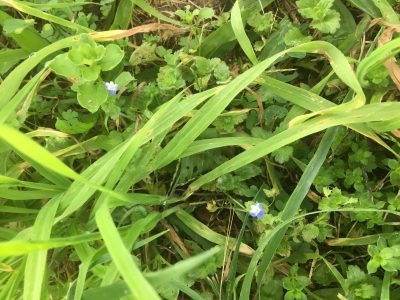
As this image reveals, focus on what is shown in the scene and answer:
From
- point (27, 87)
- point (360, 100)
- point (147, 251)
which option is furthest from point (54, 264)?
point (360, 100)

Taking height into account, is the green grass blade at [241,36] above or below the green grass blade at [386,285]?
above

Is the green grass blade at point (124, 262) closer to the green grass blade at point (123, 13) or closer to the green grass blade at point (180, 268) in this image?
the green grass blade at point (180, 268)

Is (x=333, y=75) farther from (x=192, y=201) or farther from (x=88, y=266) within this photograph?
(x=88, y=266)

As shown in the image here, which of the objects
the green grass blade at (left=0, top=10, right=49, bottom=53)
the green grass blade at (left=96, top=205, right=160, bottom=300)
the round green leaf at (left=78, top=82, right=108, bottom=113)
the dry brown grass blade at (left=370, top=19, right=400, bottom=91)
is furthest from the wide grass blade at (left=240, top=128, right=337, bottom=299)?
the green grass blade at (left=0, top=10, right=49, bottom=53)

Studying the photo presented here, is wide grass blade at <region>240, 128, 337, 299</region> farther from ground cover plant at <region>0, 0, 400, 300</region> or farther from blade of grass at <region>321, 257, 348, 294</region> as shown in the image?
blade of grass at <region>321, 257, 348, 294</region>

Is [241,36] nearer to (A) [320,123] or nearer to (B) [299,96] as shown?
(B) [299,96]

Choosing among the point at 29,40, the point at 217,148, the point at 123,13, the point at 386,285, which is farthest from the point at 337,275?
the point at 29,40

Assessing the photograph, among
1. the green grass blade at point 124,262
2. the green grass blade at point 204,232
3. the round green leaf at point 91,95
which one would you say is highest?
the round green leaf at point 91,95

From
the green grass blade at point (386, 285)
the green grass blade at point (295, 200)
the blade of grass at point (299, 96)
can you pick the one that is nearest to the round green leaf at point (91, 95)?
the blade of grass at point (299, 96)
